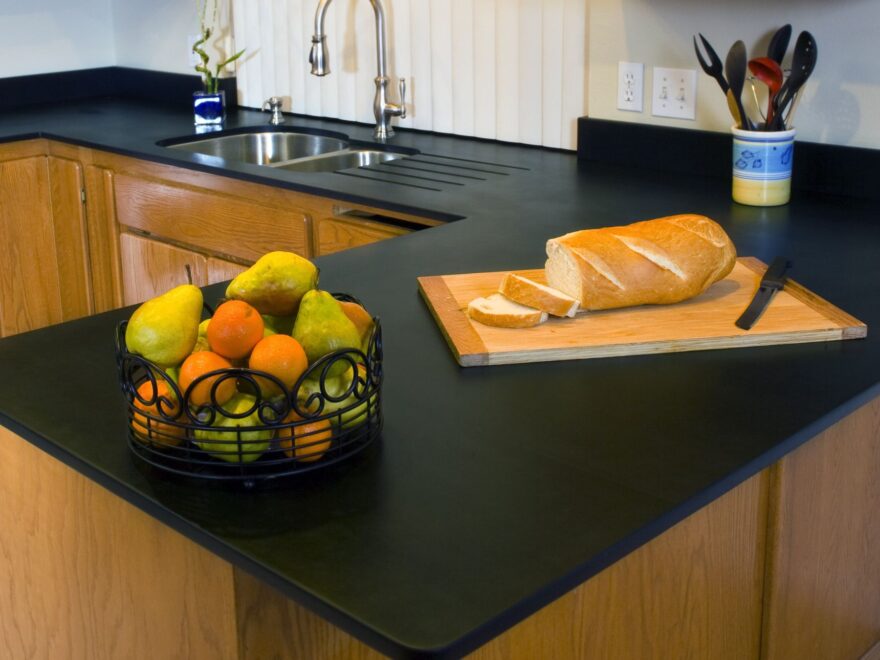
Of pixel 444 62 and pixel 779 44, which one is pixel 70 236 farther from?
pixel 779 44

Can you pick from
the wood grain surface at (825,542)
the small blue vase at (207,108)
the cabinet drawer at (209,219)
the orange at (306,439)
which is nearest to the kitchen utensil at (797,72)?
the wood grain surface at (825,542)

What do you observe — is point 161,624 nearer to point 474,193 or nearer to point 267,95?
point 474,193

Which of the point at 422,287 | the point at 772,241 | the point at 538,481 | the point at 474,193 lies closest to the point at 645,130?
the point at 474,193

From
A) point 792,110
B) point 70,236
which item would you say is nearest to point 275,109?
point 70,236

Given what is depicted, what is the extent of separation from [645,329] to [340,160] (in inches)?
65.5

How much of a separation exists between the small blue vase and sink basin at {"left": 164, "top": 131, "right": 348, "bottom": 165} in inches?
4.2

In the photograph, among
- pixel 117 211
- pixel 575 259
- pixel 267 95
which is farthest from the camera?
pixel 267 95

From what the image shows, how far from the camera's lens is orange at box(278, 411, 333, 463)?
3.30 ft

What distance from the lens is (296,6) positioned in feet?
10.2

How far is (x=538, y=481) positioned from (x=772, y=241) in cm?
97

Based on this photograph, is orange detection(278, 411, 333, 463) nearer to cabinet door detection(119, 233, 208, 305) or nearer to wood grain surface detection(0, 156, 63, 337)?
cabinet door detection(119, 233, 208, 305)

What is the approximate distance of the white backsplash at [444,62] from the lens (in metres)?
2.58

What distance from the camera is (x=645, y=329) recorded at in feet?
4.59

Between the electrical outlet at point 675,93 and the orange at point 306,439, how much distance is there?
5.05ft
